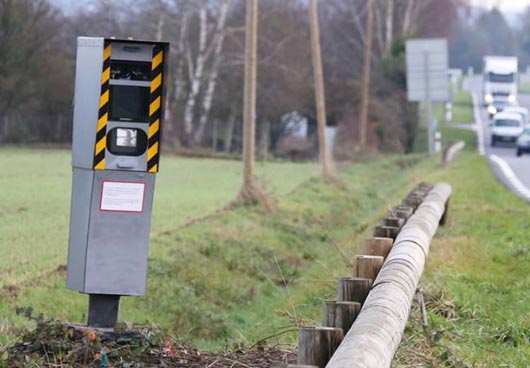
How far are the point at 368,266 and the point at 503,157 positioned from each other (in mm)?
34056

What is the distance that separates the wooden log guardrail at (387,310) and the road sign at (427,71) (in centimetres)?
3298

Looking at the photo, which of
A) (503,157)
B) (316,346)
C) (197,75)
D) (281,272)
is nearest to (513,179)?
(503,157)

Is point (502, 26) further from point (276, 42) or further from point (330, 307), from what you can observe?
point (330, 307)

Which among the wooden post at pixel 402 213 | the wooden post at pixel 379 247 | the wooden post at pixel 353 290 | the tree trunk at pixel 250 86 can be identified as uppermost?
the tree trunk at pixel 250 86

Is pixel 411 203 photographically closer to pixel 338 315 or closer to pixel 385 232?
pixel 385 232

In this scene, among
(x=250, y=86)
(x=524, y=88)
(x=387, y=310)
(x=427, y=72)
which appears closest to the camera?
(x=387, y=310)

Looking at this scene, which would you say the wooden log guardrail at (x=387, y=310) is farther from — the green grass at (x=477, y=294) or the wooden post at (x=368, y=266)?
the green grass at (x=477, y=294)

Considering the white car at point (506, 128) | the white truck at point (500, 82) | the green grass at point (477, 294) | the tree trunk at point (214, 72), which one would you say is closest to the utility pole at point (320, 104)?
the tree trunk at point (214, 72)

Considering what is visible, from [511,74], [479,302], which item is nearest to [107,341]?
[479,302]

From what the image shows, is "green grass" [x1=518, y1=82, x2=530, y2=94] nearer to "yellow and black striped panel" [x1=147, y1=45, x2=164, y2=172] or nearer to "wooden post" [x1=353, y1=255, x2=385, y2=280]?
"yellow and black striped panel" [x1=147, y1=45, x2=164, y2=172]

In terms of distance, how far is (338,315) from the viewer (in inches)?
216

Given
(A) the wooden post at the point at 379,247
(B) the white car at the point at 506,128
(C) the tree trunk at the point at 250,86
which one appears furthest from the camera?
(B) the white car at the point at 506,128

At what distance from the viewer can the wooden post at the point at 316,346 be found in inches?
192

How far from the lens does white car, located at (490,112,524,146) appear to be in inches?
2125
